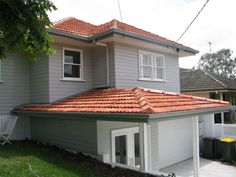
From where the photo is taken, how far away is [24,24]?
4965 mm

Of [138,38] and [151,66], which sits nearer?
[138,38]

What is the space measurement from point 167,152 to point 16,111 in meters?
8.12

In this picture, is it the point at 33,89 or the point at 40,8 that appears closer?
the point at 40,8

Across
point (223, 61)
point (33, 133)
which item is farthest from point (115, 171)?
point (223, 61)

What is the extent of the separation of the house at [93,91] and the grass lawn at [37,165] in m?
1.19

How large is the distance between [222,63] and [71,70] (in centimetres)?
5591

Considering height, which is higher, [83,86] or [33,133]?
[83,86]

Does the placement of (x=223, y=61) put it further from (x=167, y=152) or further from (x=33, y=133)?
(x=33, y=133)

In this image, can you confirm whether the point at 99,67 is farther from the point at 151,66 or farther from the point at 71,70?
the point at 151,66

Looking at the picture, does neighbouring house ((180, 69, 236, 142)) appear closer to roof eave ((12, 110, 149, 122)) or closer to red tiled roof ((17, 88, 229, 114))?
red tiled roof ((17, 88, 229, 114))

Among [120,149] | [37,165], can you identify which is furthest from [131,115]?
[120,149]

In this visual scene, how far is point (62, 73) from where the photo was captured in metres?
11.3

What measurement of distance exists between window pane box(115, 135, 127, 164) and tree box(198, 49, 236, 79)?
52.9 meters

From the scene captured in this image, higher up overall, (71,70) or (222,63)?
(222,63)
